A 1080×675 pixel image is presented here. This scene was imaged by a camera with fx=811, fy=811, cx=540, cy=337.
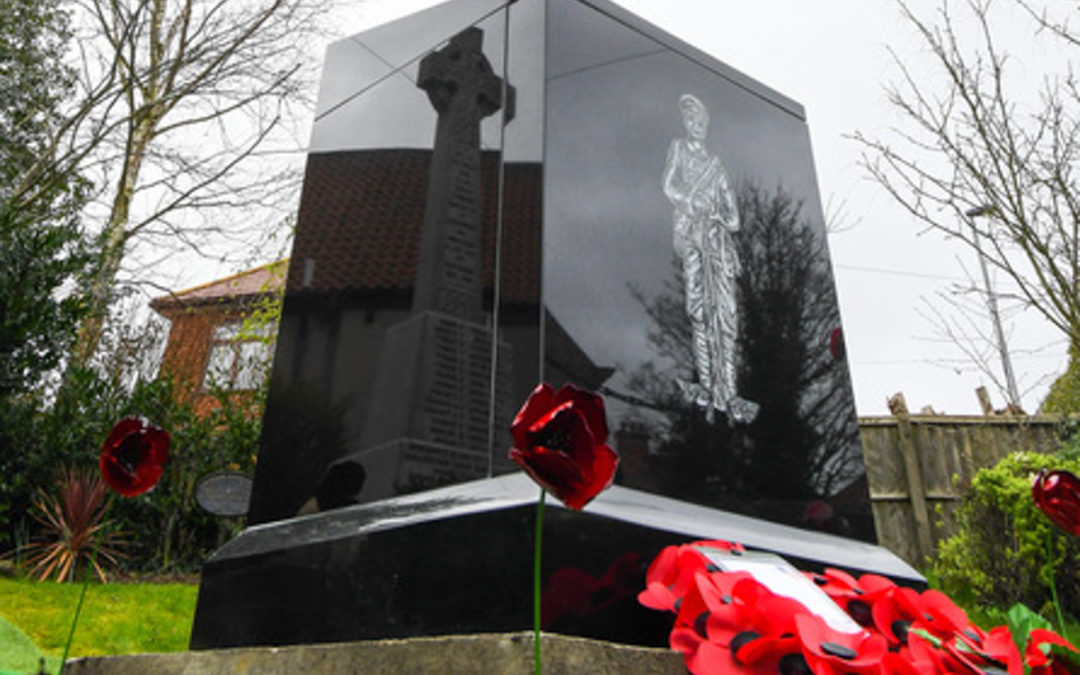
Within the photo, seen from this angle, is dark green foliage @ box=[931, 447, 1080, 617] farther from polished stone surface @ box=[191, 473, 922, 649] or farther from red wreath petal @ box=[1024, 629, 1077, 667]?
red wreath petal @ box=[1024, 629, 1077, 667]

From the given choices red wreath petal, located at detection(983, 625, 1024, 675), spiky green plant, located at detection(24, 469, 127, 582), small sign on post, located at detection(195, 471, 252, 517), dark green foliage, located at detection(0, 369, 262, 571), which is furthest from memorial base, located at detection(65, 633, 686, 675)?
dark green foliage, located at detection(0, 369, 262, 571)

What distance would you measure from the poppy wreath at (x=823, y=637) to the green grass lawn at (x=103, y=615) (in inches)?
116

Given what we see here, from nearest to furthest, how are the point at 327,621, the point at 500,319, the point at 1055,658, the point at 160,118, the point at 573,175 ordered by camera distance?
the point at 1055,658
the point at 327,621
the point at 500,319
the point at 573,175
the point at 160,118

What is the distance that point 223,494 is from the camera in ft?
15.1

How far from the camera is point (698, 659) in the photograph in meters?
1.30

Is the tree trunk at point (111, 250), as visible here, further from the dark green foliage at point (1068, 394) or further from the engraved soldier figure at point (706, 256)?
the dark green foliage at point (1068, 394)

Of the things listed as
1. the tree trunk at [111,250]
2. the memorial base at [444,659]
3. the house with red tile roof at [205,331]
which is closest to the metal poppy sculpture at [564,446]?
the memorial base at [444,659]

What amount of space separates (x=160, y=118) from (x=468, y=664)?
46.4 feet

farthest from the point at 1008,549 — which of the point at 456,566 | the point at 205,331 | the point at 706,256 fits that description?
the point at 205,331

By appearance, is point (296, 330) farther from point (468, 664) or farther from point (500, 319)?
point (468, 664)

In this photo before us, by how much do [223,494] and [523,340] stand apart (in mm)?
3208

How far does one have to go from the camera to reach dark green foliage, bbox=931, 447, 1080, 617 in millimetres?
5953

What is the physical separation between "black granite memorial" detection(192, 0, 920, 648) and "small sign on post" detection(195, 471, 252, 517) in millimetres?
2214

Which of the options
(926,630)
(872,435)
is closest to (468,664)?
(926,630)
